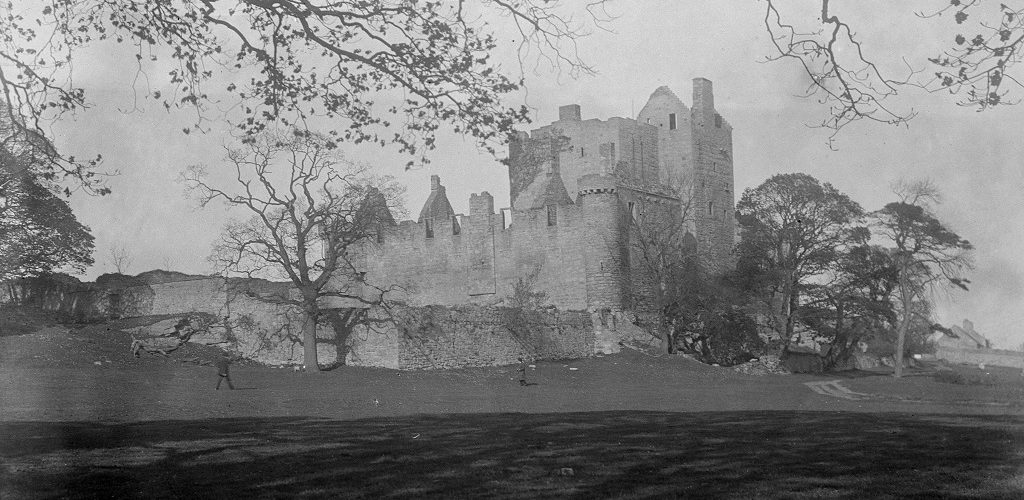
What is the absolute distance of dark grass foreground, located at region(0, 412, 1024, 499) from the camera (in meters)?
9.16

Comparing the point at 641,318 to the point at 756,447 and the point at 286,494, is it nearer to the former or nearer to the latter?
the point at 756,447

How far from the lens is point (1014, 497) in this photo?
8.83 m

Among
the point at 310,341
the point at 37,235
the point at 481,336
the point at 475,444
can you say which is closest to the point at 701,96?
the point at 481,336

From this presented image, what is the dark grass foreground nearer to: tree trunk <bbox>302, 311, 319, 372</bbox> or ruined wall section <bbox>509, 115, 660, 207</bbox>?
tree trunk <bbox>302, 311, 319, 372</bbox>

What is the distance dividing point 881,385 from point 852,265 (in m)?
11.2

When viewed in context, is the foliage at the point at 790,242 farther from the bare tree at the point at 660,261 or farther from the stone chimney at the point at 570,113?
the stone chimney at the point at 570,113

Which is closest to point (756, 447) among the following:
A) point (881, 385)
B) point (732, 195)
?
point (881, 385)

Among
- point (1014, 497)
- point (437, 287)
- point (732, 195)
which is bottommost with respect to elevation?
point (1014, 497)

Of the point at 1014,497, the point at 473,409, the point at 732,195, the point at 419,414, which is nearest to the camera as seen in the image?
the point at 1014,497

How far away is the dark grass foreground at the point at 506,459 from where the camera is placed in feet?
30.1

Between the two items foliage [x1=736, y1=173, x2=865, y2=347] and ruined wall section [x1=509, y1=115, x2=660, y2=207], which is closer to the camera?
foliage [x1=736, y1=173, x2=865, y2=347]

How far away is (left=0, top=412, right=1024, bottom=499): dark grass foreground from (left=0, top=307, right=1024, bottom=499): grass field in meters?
0.03

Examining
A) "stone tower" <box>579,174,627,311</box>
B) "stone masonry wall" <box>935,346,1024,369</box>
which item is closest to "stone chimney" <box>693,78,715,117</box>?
"stone tower" <box>579,174,627,311</box>

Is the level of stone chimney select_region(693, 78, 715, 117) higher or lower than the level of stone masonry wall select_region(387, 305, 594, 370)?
higher
